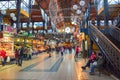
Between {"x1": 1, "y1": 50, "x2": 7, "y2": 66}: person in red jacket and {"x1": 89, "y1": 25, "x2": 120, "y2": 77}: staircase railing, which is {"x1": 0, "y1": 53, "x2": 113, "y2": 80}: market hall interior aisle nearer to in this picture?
{"x1": 89, "y1": 25, "x2": 120, "y2": 77}: staircase railing

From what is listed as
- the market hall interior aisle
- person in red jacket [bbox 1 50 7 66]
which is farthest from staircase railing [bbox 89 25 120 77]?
person in red jacket [bbox 1 50 7 66]

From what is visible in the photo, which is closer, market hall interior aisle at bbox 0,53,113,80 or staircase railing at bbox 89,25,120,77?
staircase railing at bbox 89,25,120,77

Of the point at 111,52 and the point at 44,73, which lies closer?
the point at 111,52

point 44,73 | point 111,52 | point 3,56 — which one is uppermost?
point 111,52

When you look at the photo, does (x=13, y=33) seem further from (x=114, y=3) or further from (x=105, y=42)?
(x=114, y=3)

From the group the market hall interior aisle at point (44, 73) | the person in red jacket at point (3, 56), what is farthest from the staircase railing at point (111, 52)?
the person in red jacket at point (3, 56)

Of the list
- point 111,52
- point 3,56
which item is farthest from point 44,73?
point 3,56

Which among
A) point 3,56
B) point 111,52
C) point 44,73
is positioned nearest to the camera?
point 111,52

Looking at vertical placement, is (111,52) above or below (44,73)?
above

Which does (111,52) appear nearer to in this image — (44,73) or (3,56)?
(44,73)

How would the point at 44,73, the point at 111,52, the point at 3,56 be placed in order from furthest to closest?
the point at 3,56
the point at 44,73
the point at 111,52

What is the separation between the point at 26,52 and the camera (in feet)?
111

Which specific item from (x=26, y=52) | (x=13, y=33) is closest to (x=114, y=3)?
(x=26, y=52)

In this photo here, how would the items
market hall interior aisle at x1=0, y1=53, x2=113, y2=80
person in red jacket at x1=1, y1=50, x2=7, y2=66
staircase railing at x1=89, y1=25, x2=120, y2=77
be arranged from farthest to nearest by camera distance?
person in red jacket at x1=1, y1=50, x2=7, y2=66, market hall interior aisle at x1=0, y1=53, x2=113, y2=80, staircase railing at x1=89, y1=25, x2=120, y2=77
